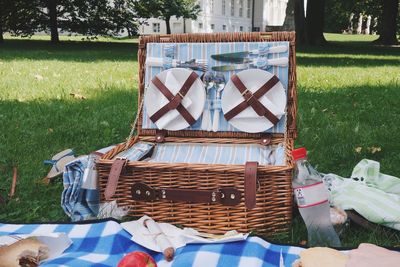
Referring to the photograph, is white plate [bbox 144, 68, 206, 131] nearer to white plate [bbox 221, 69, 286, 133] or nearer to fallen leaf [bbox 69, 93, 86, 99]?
white plate [bbox 221, 69, 286, 133]

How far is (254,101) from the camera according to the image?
2.38 meters

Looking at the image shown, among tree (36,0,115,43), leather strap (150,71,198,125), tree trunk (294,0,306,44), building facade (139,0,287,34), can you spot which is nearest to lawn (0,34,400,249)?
leather strap (150,71,198,125)

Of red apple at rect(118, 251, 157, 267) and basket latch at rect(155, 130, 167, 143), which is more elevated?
basket latch at rect(155, 130, 167, 143)

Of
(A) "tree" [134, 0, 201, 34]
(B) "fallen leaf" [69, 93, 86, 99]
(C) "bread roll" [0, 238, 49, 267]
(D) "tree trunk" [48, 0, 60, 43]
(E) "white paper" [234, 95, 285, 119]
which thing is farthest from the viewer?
(A) "tree" [134, 0, 201, 34]

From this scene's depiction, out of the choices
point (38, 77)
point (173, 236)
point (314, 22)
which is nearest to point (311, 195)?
point (173, 236)

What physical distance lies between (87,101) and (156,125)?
73.5 inches

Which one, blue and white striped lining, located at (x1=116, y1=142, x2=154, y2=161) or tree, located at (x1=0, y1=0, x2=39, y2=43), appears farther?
tree, located at (x1=0, y1=0, x2=39, y2=43)

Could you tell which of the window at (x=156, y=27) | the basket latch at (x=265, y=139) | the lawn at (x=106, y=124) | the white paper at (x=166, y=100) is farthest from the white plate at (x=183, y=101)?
the window at (x=156, y=27)

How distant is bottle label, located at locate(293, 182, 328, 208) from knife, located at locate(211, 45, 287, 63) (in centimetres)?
80

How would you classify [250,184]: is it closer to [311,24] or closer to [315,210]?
[315,210]

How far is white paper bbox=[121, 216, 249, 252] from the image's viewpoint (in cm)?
173

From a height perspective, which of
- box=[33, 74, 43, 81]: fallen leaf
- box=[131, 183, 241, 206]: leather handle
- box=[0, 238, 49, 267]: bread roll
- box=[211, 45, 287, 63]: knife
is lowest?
box=[0, 238, 49, 267]: bread roll

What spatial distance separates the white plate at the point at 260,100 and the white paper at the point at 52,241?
976 millimetres

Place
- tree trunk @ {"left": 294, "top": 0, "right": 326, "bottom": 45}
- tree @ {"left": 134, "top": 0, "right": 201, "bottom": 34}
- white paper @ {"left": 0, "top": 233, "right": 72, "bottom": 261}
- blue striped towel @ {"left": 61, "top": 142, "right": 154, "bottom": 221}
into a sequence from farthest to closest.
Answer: tree @ {"left": 134, "top": 0, "right": 201, "bottom": 34}
tree trunk @ {"left": 294, "top": 0, "right": 326, "bottom": 45}
blue striped towel @ {"left": 61, "top": 142, "right": 154, "bottom": 221}
white paper @ {"left": 0, "top": 233, "right": 72, "bottom": 261}
